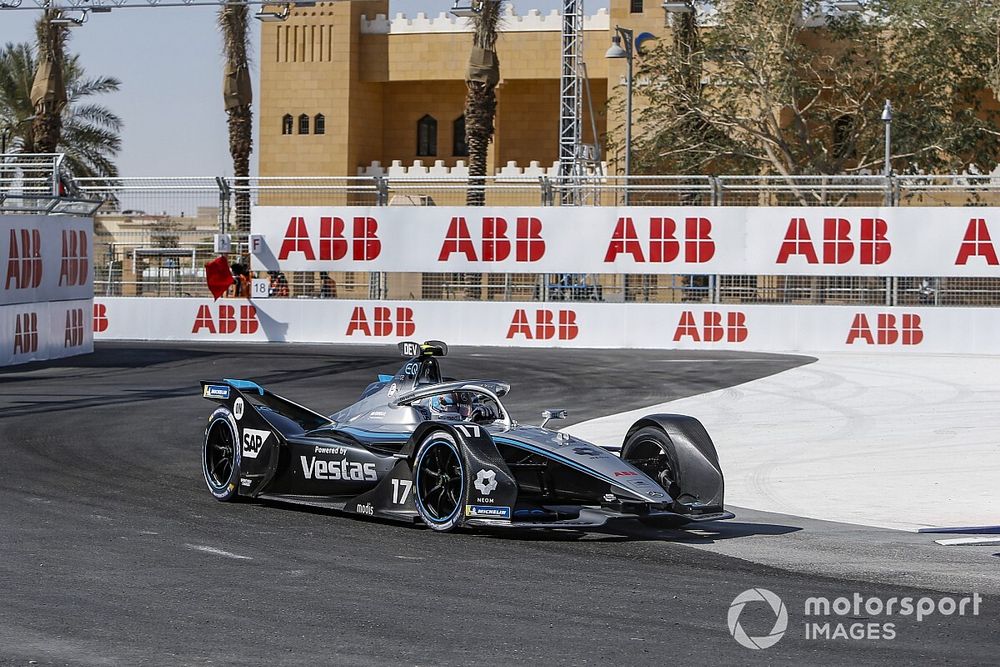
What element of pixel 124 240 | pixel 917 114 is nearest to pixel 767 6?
pixel 917 114

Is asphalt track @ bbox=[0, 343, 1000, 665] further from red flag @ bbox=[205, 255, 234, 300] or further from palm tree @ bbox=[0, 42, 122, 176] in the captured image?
palm tree @ bbox=[0, 42, 122, 176]

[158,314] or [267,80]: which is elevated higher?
[267,80]

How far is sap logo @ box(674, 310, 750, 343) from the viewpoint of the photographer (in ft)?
92.3

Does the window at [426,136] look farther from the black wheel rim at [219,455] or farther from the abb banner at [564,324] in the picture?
the black wheel rim at [219,455]

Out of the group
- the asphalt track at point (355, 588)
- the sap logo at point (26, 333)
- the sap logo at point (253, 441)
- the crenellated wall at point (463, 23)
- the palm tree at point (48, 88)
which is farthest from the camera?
the crenellated wall at point (463, 23)

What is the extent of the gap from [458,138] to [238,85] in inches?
785

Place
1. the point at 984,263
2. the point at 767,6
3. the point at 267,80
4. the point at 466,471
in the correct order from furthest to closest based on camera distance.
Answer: the point at 267,80 < the point at 767,6 < the point at 984,263 < the point at 466,471

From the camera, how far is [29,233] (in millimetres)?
24391

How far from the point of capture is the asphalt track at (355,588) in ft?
20.9

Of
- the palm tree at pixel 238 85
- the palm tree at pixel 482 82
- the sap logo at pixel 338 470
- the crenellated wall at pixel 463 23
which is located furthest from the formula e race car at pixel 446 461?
the crenellated wall at pixel 463 23

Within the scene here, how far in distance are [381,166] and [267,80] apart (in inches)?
245

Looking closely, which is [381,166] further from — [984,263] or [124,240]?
[984,263]

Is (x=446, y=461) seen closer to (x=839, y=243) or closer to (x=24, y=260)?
(x=24, y=260)

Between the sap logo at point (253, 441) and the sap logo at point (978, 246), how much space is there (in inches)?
789
